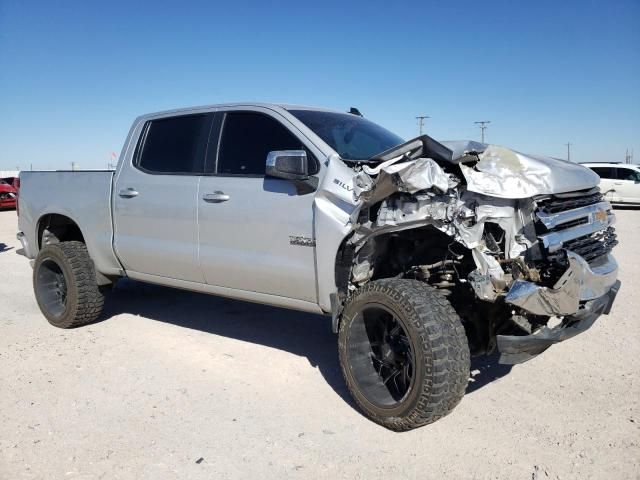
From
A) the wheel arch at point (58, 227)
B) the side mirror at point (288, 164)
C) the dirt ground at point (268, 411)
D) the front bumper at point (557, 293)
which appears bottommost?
the dirt ground at point (268, 411)

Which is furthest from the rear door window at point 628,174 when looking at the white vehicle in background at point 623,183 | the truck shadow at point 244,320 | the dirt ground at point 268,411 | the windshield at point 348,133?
the windshield at point 348,133

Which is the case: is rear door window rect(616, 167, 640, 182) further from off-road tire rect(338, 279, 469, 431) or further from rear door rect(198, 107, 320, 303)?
off-road tire rect(338, 279, 469, 431)

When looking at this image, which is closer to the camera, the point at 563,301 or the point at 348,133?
the point at 563,301

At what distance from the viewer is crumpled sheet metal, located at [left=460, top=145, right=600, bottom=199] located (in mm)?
3047

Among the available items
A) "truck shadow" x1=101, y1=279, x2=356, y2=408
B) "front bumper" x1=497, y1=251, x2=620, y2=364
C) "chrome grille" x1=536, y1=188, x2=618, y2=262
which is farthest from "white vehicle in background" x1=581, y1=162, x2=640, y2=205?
"front bumper" x1=497, y1=251, x2=620, y2=364

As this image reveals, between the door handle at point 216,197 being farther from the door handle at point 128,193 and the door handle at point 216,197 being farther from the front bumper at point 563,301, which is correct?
the front bumper at point 563,301

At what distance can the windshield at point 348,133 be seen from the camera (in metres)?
4.08

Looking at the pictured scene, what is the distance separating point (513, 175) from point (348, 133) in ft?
5.39

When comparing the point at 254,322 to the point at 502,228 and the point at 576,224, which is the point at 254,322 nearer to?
the point at 502,228

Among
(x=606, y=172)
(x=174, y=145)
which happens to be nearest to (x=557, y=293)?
(x=174, y=145)

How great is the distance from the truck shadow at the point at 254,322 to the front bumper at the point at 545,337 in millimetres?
865

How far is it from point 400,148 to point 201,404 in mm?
2187

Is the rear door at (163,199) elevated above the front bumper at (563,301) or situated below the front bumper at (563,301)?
above

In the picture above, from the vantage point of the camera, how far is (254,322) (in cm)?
566
